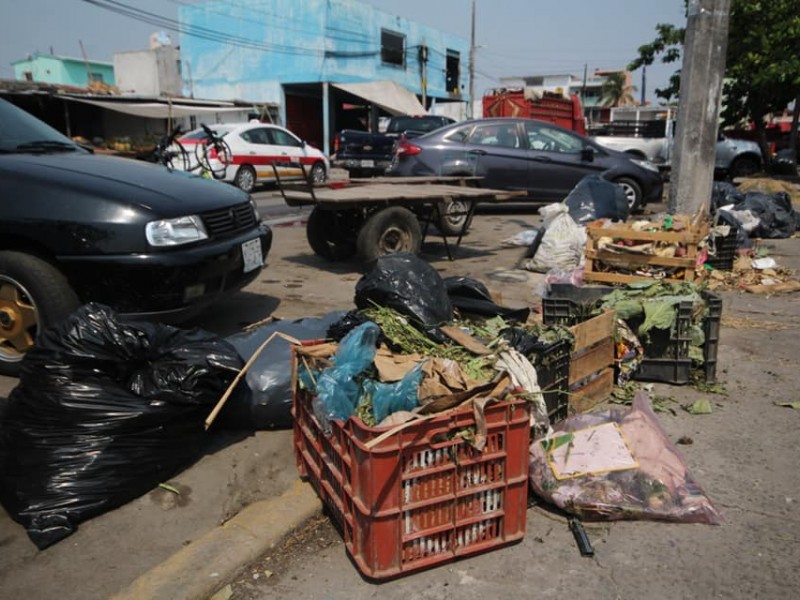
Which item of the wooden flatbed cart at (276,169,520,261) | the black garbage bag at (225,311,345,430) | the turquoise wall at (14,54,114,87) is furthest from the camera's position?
the turquoise wall at (14,54,114,87)

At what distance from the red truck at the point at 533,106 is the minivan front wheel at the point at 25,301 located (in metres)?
17.0

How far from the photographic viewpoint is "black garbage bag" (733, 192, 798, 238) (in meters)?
9.62

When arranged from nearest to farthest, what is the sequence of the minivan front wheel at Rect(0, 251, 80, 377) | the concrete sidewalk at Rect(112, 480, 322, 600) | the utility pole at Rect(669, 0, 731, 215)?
the concrete sidewalk at Rect(112, 480, 322, 600) < the minivan front wheel at Rect(0, 251, 80, 377) < the utility pole at Rect(669, 0, 731, 215)

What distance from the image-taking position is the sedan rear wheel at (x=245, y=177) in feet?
52.4

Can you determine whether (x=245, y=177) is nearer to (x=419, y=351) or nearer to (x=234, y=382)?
(x=234, y=382)

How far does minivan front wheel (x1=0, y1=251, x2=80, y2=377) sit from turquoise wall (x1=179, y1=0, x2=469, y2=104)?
91.8 ft

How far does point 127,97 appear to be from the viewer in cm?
2239

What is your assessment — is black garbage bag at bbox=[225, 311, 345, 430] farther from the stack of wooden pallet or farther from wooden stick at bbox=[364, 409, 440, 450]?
the stack of wooden pallet

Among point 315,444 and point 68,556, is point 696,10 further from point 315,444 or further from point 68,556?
point 68,556

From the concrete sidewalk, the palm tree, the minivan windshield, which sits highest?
the palm tree

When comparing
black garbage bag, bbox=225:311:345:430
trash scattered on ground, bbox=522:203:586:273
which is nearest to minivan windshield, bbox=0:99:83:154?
black garbage bag, bbox=225:311:345:430

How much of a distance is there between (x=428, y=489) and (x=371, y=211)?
495cm

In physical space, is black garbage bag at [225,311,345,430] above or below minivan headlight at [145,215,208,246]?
below

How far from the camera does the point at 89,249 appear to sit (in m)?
3.72
